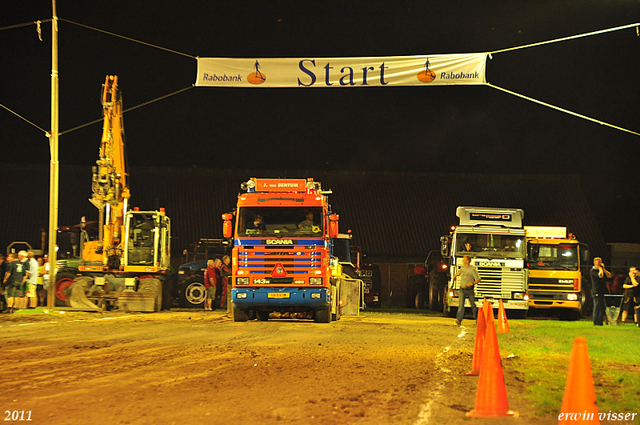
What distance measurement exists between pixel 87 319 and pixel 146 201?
2498 cm

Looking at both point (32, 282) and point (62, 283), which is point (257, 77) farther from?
point (62, 283)

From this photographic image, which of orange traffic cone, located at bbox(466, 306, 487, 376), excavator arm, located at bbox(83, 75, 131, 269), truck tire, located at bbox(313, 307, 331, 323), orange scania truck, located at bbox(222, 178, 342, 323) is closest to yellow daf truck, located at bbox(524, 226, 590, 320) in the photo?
truck tire, located at bbox(313, 307, 331, 323)

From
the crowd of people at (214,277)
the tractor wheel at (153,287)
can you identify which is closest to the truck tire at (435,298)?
the crowd of people at (214,277)

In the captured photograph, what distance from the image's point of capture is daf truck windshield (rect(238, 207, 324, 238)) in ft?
61.2

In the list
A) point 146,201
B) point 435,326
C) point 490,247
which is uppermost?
point 146,201

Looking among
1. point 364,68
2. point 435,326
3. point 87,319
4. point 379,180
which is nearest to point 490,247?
point 435,326

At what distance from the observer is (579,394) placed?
5816mm

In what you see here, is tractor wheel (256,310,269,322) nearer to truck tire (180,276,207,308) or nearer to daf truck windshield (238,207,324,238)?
daf truck windshield (238,207,324,238)

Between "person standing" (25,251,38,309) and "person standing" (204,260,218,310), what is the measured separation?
6030mm

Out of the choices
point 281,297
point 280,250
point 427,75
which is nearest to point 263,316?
point 281,297

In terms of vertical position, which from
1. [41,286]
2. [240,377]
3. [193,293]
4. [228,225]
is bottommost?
[240,377]

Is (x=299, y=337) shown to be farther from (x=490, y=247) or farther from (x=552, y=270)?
(x=552, y=270)

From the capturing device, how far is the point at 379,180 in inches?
1908

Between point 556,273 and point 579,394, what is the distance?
66.4 feet
